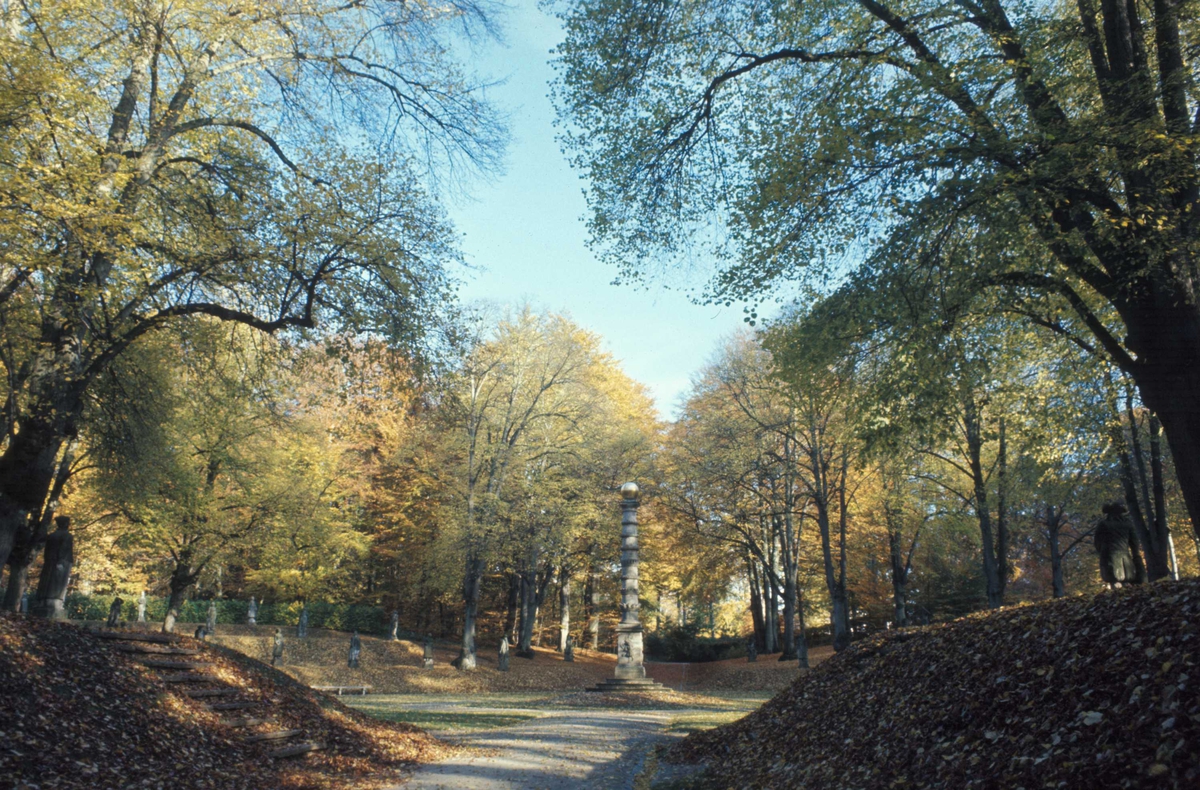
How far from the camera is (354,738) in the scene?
31.2ft

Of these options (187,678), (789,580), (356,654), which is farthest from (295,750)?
(789,580)

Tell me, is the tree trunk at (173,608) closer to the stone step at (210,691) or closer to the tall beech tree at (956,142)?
the stone step at (210,691)

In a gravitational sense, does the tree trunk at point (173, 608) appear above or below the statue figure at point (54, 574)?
below

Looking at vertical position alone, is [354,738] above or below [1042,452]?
below

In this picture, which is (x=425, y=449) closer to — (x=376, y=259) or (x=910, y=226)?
(x=376, y=259)

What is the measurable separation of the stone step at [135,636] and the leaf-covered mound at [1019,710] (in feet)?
23.9

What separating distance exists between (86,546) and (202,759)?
19.5 m

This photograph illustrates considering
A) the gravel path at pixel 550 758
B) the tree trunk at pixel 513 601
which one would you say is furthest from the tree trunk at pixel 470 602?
the gravel path at pixel 550 758

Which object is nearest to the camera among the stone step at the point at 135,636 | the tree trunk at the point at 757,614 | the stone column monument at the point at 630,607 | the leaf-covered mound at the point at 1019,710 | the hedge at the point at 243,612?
the leaf-covered mound at the point at 1019,710

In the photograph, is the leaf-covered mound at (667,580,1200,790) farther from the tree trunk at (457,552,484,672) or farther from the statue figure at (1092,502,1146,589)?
the tree trunk at (457,552,484,672)

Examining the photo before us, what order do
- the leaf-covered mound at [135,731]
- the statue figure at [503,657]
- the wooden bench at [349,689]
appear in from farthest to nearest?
the statue figure at [503,657] → the wooden bench at [349,689] → the leaf-covered mound at [135,731]

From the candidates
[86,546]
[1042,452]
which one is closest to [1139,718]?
[1042,452]

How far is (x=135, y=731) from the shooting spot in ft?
23.8

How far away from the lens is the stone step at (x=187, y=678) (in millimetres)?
8828
